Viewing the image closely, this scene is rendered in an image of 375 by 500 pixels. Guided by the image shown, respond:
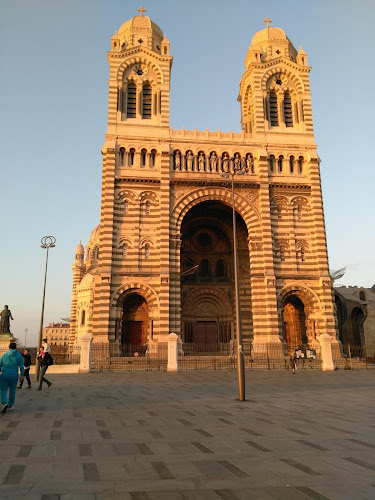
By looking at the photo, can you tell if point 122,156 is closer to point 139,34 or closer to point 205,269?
point 139,34

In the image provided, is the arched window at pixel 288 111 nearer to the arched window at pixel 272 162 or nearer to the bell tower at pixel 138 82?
the arched window at pixel 272 162

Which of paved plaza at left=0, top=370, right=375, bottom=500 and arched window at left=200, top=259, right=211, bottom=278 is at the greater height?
arched window at left=200, top=259, right=211, bottom=278

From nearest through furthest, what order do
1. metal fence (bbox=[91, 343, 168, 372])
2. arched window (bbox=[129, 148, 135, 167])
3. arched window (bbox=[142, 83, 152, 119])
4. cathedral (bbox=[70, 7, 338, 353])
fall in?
metal fence (bbox=[91, 343, 168, 372]) → cathedral (bbox=[70, 7, 338, 353]) → arched window (bbox=[129, 148, 135, 167]) → arched window (bbox=[142, 83, 152, 119])

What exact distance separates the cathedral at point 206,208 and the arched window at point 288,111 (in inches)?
4.1

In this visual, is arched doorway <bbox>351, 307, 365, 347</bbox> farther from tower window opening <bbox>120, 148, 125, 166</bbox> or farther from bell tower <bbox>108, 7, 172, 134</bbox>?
tower window opening <bbox>120, 148, 125, 166</bbox>

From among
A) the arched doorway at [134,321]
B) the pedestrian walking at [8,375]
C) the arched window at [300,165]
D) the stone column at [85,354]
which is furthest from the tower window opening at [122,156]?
the pedestrian walking at [8,375]

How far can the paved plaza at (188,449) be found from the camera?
4402 millimetres

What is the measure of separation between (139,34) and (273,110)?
1363 centimetres

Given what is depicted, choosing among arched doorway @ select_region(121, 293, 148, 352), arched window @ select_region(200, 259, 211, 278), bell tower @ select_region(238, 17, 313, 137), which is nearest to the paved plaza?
arched doorway @ select_region(121, 293, 148, 352)

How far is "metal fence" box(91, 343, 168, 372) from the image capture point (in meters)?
24.5

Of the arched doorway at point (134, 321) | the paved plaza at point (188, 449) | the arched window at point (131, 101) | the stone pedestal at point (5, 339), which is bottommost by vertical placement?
the paved plaza at point (188, 449)

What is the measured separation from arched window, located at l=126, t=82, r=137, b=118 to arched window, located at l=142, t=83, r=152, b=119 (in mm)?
685

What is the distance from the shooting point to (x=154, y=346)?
27.5 m

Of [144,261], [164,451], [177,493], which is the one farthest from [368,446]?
[144,261]
